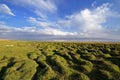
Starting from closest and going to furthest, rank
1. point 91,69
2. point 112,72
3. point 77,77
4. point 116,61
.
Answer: point 77,77 < point 112,72 < point 91,69 < point 116,61

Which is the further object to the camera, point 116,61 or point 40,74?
point 116,61

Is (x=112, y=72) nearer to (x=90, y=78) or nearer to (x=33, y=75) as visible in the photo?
(x=90, y=78)

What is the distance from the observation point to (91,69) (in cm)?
2530

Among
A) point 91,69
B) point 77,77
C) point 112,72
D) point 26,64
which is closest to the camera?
point 77,77

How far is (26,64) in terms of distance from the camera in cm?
2750

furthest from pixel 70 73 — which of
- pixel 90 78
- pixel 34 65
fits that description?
pixel 34 65

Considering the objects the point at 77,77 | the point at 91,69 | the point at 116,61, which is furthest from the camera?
the point at 116,61

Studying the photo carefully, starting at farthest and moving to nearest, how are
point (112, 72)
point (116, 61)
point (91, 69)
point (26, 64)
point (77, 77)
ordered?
point (116, 61)
point (26, 64)
point (91, 69)
point (112, 72)
point (77, 77)

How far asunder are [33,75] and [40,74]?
0.95 metres

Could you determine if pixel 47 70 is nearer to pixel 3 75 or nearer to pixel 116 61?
pixel 3 75

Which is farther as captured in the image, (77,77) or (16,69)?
(16,69)

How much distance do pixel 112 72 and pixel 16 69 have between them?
13.4m

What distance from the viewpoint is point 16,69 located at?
25.7m

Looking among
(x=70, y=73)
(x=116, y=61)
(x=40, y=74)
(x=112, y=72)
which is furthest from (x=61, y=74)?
(x=116, y=61)
